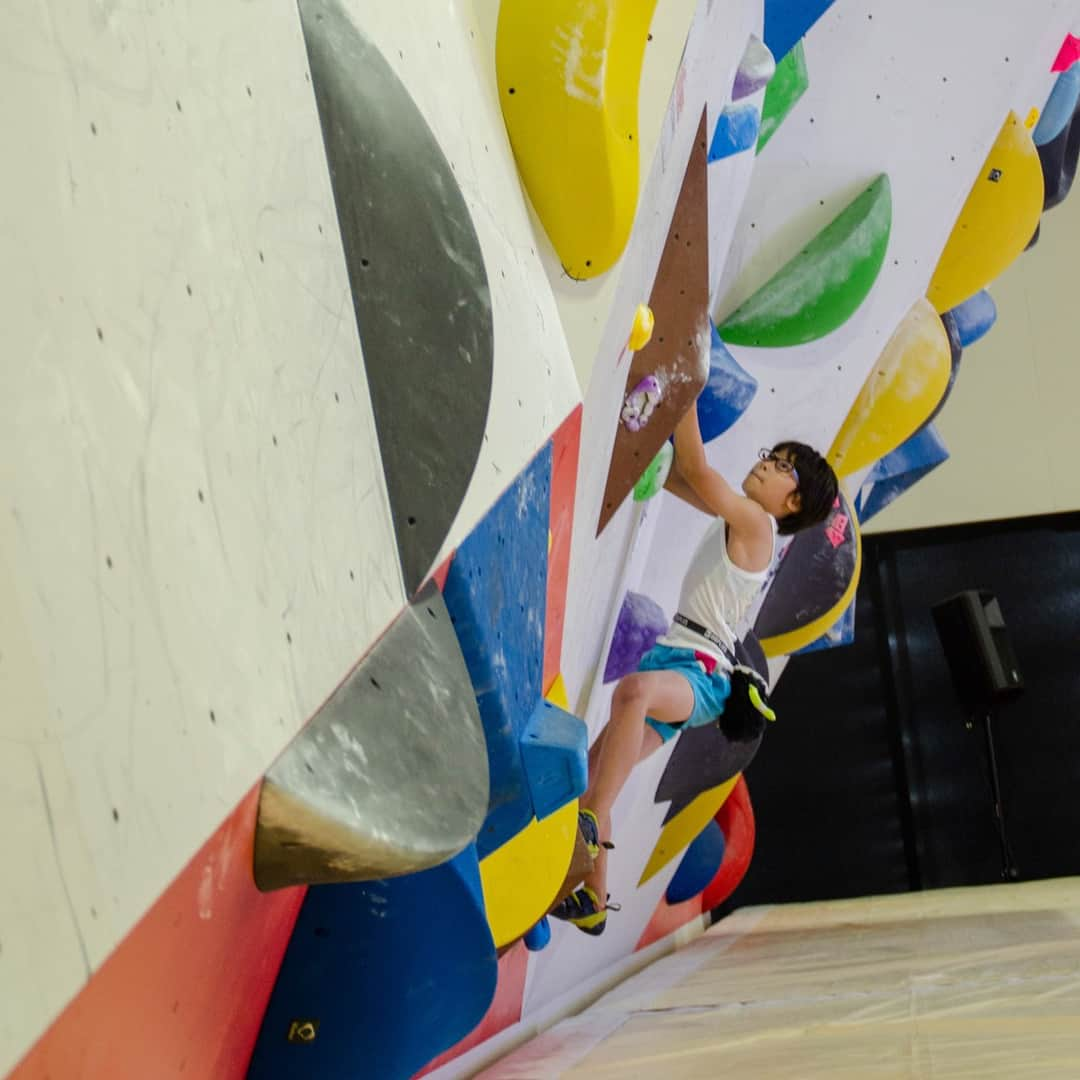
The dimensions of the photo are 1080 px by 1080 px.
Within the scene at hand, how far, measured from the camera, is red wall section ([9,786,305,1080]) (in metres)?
0.56

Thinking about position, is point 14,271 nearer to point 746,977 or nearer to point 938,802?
point 746,977

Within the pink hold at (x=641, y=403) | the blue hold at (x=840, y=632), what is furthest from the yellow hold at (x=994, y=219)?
the pink hold at (x=641, y=403)

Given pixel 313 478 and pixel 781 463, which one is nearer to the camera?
pixel 313 478

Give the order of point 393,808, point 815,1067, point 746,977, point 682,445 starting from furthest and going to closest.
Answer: point 746,977
point 682,445
point 815,1067
point 393,808

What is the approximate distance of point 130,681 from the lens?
1.86ft

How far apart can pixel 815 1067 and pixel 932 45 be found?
1.66 m

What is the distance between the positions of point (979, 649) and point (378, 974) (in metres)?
4.34

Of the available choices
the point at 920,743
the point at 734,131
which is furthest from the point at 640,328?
the point at 920,743

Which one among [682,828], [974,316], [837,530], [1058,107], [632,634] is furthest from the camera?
[974,316]

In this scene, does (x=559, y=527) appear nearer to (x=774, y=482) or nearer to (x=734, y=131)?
(x=734, y=131)

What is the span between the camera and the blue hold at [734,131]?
6.57ft

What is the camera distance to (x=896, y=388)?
295cm

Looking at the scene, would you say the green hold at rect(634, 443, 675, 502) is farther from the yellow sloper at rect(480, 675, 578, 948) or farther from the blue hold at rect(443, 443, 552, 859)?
the blue hold at rect(443, 443, 552, 859)

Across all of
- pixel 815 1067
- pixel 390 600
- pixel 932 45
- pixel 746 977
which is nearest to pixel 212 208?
pixel 390 600
